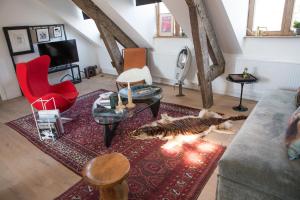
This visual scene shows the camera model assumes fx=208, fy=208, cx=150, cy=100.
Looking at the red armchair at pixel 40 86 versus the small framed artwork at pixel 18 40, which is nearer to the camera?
the red armchair at pixel 40 86

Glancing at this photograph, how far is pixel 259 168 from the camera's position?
1354 mm

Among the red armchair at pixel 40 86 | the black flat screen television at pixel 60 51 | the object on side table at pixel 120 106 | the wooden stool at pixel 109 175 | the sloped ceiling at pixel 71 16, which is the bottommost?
the wooden stool at pixel 109 175

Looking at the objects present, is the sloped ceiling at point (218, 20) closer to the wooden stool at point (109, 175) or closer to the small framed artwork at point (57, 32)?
the wooden stool at point (109, 175)

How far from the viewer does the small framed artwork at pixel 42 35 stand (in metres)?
4.52

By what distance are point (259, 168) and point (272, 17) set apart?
2723mm

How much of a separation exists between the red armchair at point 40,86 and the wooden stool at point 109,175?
1609mm

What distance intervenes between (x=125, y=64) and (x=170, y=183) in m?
3.06

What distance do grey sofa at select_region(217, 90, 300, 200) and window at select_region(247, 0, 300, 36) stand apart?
1.99 meters

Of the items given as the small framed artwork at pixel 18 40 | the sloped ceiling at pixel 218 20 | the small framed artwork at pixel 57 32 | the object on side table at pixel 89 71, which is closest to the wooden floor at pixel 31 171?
the sloped ceiling at pixel 218 20

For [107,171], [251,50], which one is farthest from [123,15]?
[107,171]

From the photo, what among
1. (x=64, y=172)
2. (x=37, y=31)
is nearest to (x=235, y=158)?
(x=64, y=172)

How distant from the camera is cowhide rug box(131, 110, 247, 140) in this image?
8.64ft

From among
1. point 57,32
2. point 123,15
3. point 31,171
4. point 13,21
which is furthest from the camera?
point 57,32

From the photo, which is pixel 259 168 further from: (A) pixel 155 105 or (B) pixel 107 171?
(A) pixel 155 105
